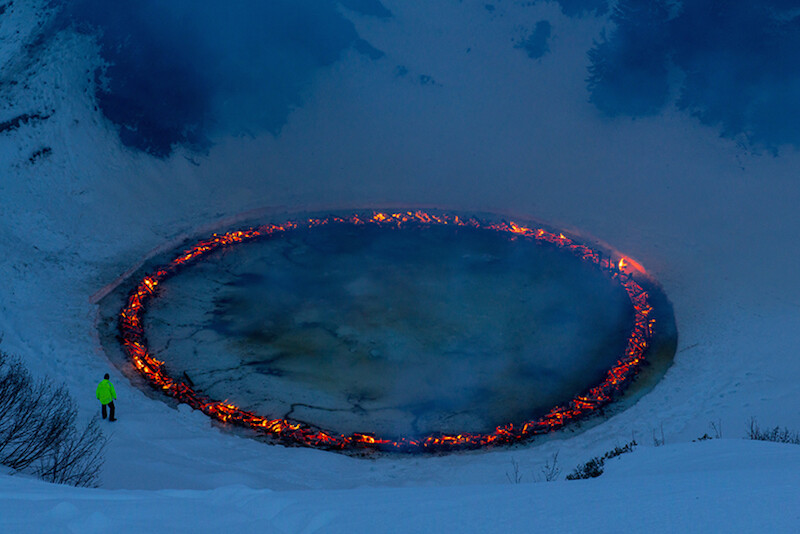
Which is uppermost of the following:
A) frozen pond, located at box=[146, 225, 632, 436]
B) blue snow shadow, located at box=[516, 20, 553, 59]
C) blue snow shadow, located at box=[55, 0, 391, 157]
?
blue snow shadow, located at box=[516, 20, 553, 59]

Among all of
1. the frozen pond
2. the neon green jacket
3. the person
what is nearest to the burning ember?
the frozen pond

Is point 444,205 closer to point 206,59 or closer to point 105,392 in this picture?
point 206,59

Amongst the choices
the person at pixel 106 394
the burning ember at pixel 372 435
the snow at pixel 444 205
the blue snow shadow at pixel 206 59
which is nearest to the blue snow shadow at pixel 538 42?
the snow at pixel 444 205

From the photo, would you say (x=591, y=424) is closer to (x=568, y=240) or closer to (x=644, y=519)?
(x=644, y=519)

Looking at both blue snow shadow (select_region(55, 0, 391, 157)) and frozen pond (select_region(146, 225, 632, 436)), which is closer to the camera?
frozen pond (select_region(146, 225, 632, 436))

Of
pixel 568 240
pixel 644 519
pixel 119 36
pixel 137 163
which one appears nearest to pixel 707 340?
pixel 568 240

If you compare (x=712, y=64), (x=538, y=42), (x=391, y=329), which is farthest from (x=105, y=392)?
(x=712, y=64)

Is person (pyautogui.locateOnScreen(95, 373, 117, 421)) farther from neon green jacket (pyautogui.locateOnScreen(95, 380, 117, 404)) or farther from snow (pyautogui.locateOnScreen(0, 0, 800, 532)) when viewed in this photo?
snow (pyautogui.locateOnScreen(0, 0, 800, 532))
